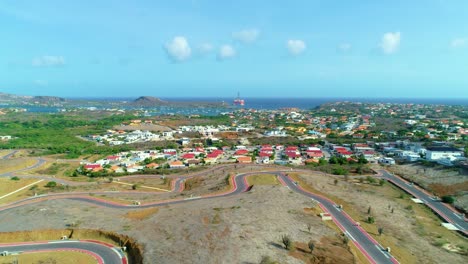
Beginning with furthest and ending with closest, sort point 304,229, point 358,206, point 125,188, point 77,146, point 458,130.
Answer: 1. point 458,130
2. point 77,146
3. point 125,188
4. point 358,206
5. point 304,229

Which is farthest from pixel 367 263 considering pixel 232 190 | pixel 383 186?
pixel 383 186

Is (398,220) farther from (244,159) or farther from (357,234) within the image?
(244,159)

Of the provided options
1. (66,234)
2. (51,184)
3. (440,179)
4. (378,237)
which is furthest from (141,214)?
(440,179)

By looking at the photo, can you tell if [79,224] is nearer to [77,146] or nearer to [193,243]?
[193,243]

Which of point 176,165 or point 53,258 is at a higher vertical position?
point 53,258

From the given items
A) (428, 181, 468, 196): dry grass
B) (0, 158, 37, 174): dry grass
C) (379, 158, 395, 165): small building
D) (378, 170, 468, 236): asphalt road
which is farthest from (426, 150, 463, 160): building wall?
(0, 158, 37, 174): dry grass

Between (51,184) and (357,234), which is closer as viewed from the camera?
(357,234)
